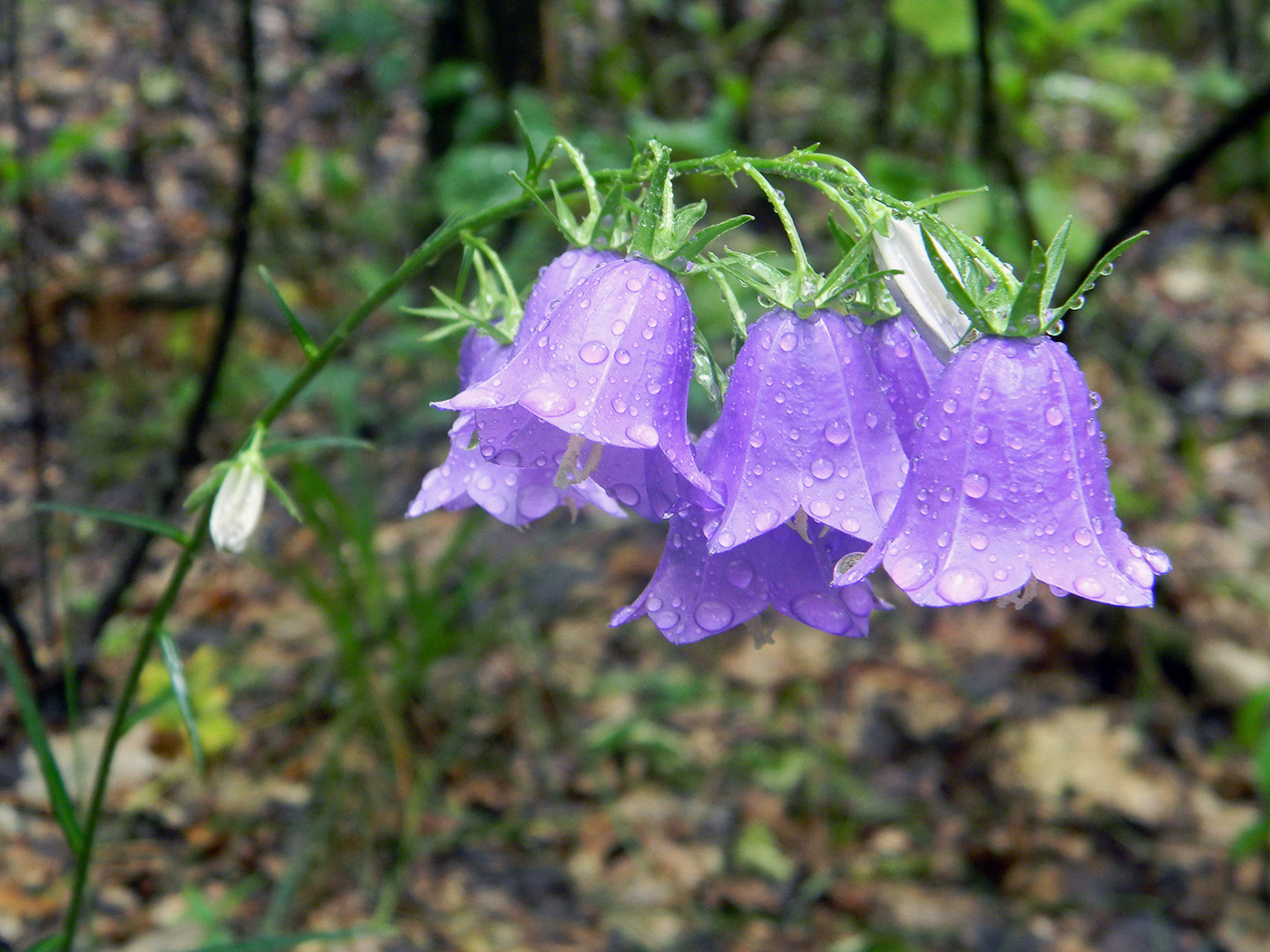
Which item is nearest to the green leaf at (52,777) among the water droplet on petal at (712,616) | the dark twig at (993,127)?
the water droplet on petal at (712,616)

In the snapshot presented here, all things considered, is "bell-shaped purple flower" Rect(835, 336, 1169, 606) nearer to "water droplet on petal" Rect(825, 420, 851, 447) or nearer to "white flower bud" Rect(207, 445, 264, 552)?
"water droplet on petal" Rect(825, 420, 851, 447)

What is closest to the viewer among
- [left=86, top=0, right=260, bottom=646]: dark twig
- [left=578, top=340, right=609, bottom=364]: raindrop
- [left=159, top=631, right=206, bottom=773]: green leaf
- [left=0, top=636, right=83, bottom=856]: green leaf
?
[left=578, top=340, right=609, bottom=364]: raindrop

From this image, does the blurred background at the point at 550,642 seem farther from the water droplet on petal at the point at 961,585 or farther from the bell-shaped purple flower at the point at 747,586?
the water droplet on petal at the point at 961,585

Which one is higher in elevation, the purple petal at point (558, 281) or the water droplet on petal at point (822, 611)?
the purple petal at point (558, 281)

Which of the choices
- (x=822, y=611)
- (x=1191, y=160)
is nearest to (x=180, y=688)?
(x=822, y=611)

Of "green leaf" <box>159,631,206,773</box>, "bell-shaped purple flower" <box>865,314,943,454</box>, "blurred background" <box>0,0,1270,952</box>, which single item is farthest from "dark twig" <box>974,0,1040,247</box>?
"green leaf" <box>159,631,206,773</box>

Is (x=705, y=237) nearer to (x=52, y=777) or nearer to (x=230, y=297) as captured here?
(x=52, y=777)
